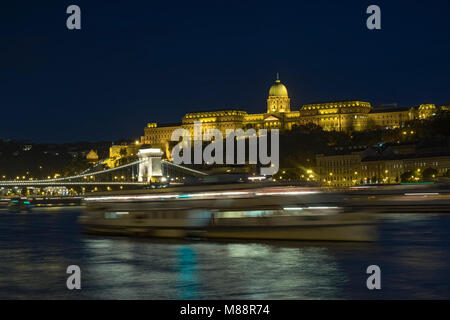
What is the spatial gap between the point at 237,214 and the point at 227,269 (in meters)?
8.34

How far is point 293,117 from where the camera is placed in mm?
175750

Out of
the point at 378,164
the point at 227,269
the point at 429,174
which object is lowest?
the point at 227,269

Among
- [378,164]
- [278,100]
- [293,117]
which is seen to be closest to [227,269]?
[378,164]

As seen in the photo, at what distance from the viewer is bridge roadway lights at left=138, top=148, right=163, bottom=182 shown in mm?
111250

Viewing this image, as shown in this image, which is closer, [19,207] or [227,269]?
[227,269]

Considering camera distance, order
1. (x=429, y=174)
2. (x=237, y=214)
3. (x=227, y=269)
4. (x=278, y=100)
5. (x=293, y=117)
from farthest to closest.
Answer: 1. (x=278, y=100)
2. (x=293, y=117)
3. (x=429, y=174)
4. (x=237, y=214)
5. (x=227, y=269)

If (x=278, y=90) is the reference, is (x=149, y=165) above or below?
below

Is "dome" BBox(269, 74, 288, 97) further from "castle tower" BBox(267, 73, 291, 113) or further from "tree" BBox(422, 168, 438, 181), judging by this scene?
"tree" BBox(422, 168, 438, 181)

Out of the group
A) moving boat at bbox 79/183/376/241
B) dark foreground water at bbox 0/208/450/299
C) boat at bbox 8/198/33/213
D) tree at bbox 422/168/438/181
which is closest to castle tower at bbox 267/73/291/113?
tree at bbox 422/168/438/181

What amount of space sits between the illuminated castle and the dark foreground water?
137m

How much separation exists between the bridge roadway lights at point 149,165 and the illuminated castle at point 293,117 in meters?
57.7

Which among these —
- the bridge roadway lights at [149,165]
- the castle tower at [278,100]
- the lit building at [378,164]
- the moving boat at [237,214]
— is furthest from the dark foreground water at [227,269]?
the castle tower at [278,100]

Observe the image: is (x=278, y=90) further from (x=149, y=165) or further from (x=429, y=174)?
(x=429, y=174)
